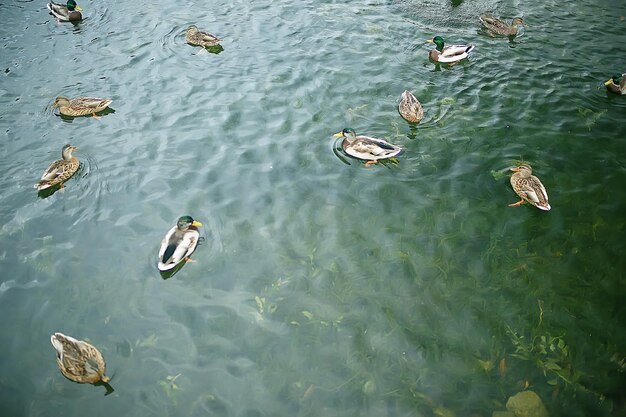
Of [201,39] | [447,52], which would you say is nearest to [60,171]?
[201,39]

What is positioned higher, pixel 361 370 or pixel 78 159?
pixel 78 159

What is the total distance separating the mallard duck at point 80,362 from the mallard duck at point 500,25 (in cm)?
1064

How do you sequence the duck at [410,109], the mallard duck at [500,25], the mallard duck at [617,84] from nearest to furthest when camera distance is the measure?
the duck at [410,109] → the mallard duck at [617,84] → the mallard duck at [500,25]

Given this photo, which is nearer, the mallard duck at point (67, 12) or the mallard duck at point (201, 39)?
the mallard duck at point (201, 39)

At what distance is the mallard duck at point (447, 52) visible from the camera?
32.4 feet

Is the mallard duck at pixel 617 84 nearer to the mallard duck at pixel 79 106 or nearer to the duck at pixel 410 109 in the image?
the duck at pixel 410 109

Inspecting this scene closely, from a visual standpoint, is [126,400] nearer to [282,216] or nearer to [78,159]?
[282,216]

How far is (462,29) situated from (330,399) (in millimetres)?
9767

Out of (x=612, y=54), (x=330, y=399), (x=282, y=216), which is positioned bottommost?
(x=330, y=399)

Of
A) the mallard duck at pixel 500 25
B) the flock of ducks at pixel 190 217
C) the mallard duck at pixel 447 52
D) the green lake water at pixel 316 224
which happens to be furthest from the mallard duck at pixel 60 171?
the mallard duck at pixel 500 25

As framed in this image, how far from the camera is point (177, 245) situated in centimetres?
630

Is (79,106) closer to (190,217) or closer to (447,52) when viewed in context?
(190,217)

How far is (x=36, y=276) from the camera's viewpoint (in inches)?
248

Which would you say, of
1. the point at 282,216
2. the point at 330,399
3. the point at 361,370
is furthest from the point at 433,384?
the point at 282,216
